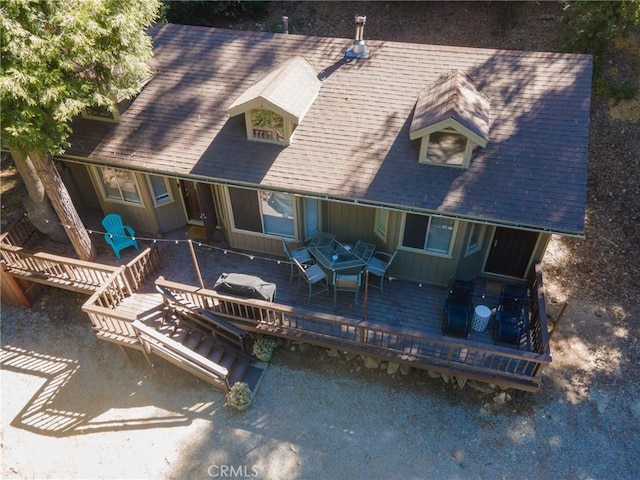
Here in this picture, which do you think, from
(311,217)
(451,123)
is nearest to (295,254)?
(311,217)

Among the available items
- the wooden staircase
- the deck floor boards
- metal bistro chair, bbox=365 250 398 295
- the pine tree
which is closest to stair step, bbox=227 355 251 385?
the wooden staircase

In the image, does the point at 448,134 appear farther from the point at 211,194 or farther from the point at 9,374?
the point at 9,374

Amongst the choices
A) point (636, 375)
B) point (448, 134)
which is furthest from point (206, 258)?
point (636, 375)

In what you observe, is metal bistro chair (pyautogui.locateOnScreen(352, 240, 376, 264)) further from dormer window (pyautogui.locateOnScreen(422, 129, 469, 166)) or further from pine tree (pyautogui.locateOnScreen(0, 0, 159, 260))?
pine tree (pyautogui.locateOnScreen(0, 0, 159, 260))

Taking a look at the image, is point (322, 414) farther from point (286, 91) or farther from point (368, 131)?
point (286, 91)

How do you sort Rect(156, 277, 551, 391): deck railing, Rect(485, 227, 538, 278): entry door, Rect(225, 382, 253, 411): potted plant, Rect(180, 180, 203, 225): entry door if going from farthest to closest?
1. Rect(180, 180, 203, 225): entry door
2. Rect(485, 227, 538, 278): entry door
3. Rect(225, 382, 253, 411): potted plant
4. Rect(156, 277, 551, 391): deck railing

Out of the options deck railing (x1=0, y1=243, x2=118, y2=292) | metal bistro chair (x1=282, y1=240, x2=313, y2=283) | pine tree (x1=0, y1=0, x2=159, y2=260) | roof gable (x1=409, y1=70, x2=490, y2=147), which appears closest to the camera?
pine tree (x1=0, y1=0, x2=159, y2=260)
